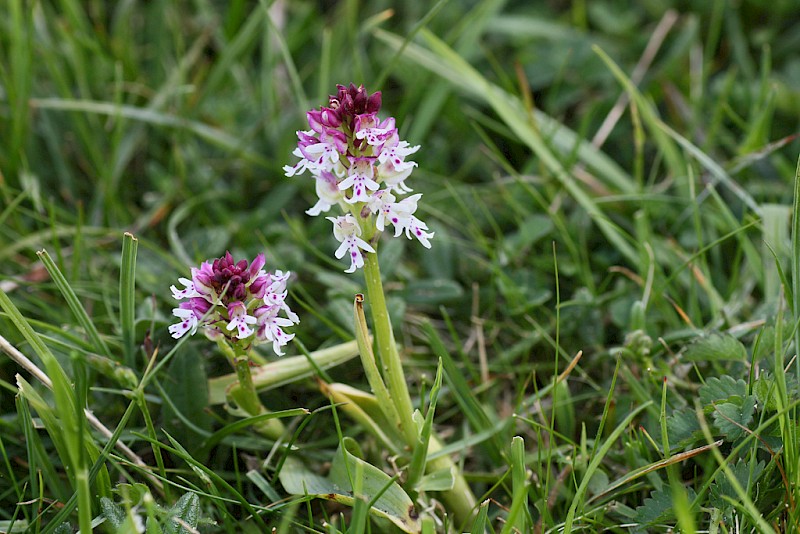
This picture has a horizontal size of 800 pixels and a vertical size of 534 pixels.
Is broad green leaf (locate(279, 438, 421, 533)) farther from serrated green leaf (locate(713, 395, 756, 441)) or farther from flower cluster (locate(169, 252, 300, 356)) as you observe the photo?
serrated green leaf (locate(713, 395, 756, 441))

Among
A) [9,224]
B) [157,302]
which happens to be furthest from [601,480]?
[9,224]

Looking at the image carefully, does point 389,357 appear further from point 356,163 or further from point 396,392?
point 356,163

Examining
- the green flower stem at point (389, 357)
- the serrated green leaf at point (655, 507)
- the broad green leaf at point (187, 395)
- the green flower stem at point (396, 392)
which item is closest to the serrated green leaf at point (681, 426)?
the serrated green leaf at point (655, 507)

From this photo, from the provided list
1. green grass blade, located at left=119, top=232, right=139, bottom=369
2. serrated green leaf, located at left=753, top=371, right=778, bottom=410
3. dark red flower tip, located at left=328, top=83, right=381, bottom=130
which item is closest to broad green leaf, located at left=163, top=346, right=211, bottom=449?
green grass blade, located at left=119, top=232, right=139, bottom=369

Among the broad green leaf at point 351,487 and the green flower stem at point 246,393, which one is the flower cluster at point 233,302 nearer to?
the green flower stem at point 246,393

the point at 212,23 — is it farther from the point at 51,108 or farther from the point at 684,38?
the point at 684,38

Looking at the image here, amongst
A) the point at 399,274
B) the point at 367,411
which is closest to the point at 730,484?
the point at 367,411
